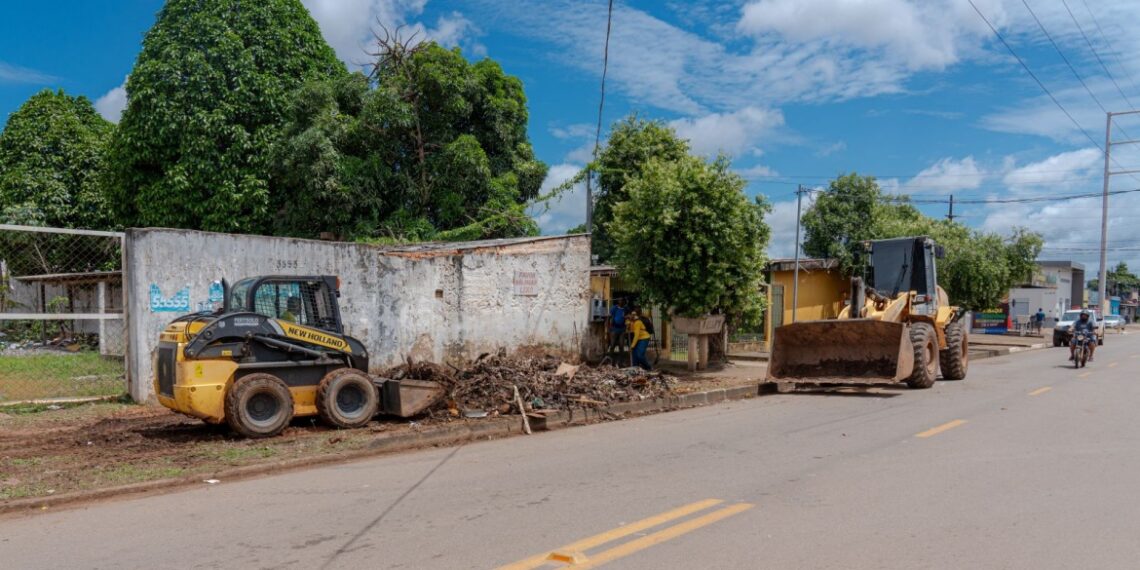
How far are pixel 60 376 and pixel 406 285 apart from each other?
259 inches

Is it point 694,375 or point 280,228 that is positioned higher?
point 280,228

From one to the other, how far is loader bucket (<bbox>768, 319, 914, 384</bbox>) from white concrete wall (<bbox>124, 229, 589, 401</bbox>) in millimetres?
4453

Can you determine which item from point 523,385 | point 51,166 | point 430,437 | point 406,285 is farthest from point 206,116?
Answer: point 430,437

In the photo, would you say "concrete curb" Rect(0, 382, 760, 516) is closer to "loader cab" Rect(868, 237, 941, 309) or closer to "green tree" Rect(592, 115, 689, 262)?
"loader cab" Rect(868, 237, 941, 309)

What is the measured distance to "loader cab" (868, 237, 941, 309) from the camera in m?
17.6

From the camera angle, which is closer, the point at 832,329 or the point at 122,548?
the point at 122,548

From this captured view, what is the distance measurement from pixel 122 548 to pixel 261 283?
4.73 m

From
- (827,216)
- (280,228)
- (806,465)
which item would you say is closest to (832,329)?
(806,465)

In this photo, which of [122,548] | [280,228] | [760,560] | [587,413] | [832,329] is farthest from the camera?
[280,228]

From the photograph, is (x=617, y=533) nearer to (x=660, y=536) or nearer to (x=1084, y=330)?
(x=660, y=536)

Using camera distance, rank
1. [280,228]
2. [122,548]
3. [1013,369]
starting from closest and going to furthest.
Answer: [122,548], [1013,369], [280,228]

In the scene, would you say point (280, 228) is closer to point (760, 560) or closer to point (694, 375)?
point (694, 375)

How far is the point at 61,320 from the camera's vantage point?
68.5 feet

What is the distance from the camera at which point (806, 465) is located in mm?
8031
